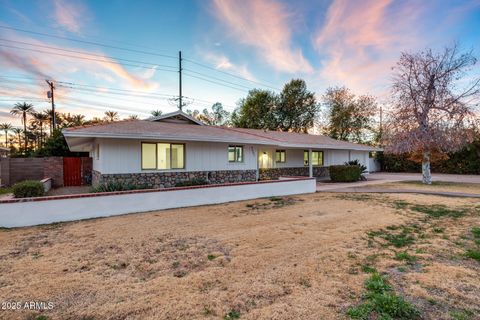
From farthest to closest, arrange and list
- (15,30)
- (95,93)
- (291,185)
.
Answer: (95,93) → (15,30) → (291,185)

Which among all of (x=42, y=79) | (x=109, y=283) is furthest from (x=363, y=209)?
(x=42, y=79)

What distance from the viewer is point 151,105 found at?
33844mm

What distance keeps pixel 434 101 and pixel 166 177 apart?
1684 centimetres

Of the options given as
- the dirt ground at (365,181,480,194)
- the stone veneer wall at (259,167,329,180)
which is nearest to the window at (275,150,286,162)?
the stone veneer wall at (259,167,329,180)

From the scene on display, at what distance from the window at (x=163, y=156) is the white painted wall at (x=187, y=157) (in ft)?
0.81

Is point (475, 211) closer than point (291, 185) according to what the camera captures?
Yes

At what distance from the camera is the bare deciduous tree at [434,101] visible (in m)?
15.2

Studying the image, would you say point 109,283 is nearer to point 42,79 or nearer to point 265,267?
point 265,267

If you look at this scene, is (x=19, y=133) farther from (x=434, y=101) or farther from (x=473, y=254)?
(x=473, y=254)

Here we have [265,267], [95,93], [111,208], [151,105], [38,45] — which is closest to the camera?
[265,267]

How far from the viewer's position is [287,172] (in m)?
19.4

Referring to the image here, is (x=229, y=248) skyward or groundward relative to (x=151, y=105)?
groundward

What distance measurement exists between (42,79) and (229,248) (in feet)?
112

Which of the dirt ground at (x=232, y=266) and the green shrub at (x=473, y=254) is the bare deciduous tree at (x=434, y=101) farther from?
the green shrub at (x=473, y=254)
